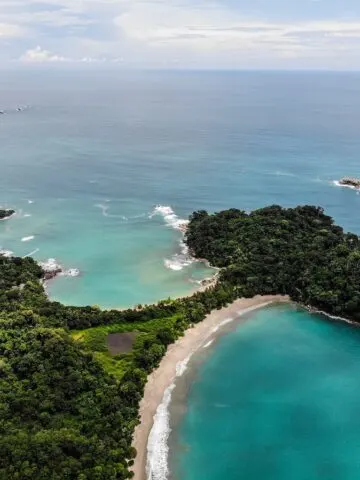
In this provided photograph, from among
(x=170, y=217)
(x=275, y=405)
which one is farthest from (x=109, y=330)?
(x=170, y=217)

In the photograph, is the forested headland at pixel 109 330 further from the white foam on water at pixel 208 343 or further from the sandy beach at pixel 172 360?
the white foam on water at pixel 208 343

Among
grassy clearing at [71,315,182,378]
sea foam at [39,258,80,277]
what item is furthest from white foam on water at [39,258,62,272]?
grassy clearing at [71,315,182,378]

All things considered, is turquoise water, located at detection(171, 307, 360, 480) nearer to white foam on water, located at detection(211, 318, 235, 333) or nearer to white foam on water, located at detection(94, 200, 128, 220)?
white foam on water, located at detection(211, 318, 235, 333)

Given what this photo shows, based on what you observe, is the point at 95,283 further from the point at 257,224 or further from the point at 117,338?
the point at 257,224

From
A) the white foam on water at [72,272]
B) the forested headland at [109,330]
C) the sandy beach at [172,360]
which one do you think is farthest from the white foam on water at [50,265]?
the sandy beach at [172,360]

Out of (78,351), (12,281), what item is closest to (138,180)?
(12,281)

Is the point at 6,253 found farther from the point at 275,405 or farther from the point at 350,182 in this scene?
the point at 350,182
